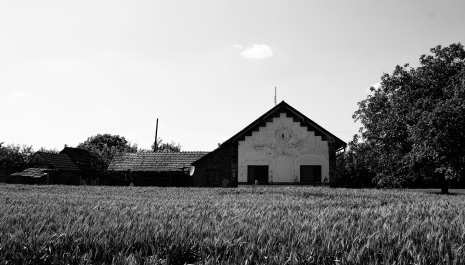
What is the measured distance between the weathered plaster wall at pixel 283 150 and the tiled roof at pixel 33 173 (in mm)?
21605

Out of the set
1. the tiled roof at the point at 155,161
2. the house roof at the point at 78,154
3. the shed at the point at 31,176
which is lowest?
the shed at the point at 31,176

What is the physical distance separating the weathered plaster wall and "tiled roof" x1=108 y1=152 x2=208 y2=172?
8802 millimetres

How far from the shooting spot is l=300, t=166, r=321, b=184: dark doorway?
1170 inches

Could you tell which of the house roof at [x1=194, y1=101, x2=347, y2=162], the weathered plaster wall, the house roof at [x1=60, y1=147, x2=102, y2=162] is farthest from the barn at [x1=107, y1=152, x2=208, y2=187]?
the house roof at [x1=60, y1=147, x2=102, y2=162]

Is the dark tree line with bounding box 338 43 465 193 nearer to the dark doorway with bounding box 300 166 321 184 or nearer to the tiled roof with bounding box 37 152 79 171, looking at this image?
the dark doorway with bounding box 300 166 321 184

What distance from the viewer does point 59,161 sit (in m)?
43.7

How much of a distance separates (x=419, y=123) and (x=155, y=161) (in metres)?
24.4

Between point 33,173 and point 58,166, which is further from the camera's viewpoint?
point 58,166

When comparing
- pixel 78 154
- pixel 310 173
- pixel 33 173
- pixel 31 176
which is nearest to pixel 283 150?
pixel 310 173

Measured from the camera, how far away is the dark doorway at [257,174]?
3014cm

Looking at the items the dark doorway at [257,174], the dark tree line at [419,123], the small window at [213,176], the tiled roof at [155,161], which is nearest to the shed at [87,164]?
the tiled roof at [155,161]

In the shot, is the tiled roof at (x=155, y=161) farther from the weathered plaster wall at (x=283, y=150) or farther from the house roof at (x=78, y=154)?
the house roof at (x=78, y=154)

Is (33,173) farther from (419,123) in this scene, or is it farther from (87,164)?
(419,123)

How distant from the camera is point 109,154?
66812 millimetres
